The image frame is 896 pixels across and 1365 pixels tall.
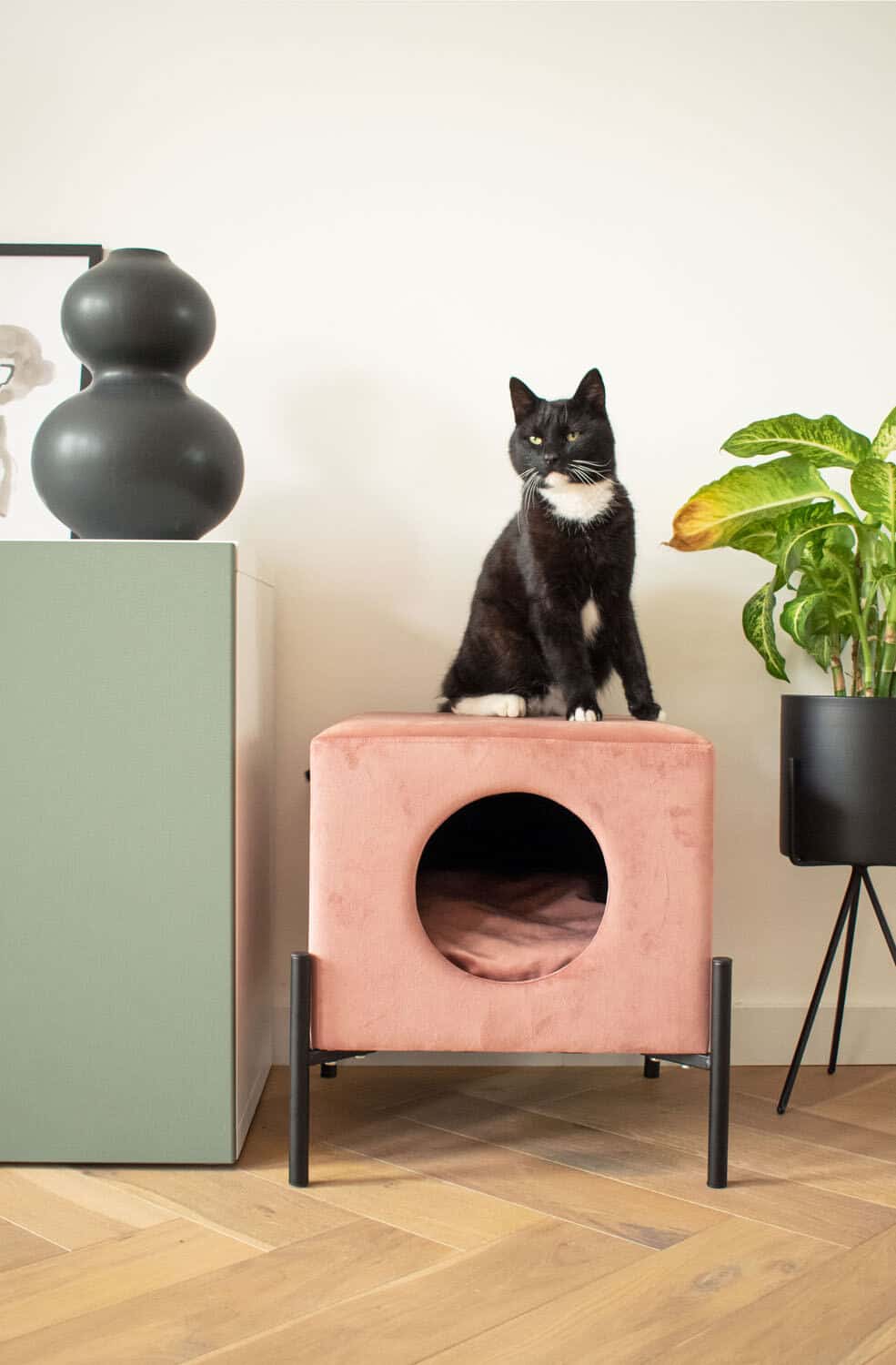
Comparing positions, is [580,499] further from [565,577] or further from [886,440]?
[886,440]

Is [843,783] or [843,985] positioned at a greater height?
[843,783]

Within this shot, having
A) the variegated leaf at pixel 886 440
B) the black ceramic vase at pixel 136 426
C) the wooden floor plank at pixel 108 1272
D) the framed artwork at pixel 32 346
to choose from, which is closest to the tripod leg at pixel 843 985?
the variegated leaf at pixel 886 440

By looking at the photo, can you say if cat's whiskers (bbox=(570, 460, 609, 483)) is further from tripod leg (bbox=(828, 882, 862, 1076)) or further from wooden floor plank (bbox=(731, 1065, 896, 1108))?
wooden floor plank (bbox=(731, 1065, 896, 1108))

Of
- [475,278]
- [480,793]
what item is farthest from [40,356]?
[480,793]

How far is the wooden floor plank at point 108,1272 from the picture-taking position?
107cm

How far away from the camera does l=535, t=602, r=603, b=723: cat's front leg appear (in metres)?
1.56

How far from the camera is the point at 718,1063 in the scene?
4.44 feet

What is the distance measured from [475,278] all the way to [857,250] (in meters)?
0.66

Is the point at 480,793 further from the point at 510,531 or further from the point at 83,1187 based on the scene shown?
the point at 83,1187

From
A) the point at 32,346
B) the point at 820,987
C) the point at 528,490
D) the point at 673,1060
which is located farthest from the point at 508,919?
the point at 32,346

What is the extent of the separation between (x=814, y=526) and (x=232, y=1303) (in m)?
1.19

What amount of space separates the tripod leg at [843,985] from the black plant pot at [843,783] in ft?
0.39

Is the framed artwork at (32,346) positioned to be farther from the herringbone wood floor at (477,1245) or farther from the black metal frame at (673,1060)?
the herringbone wood floor at (477,1245)

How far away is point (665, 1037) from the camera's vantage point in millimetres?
1358
